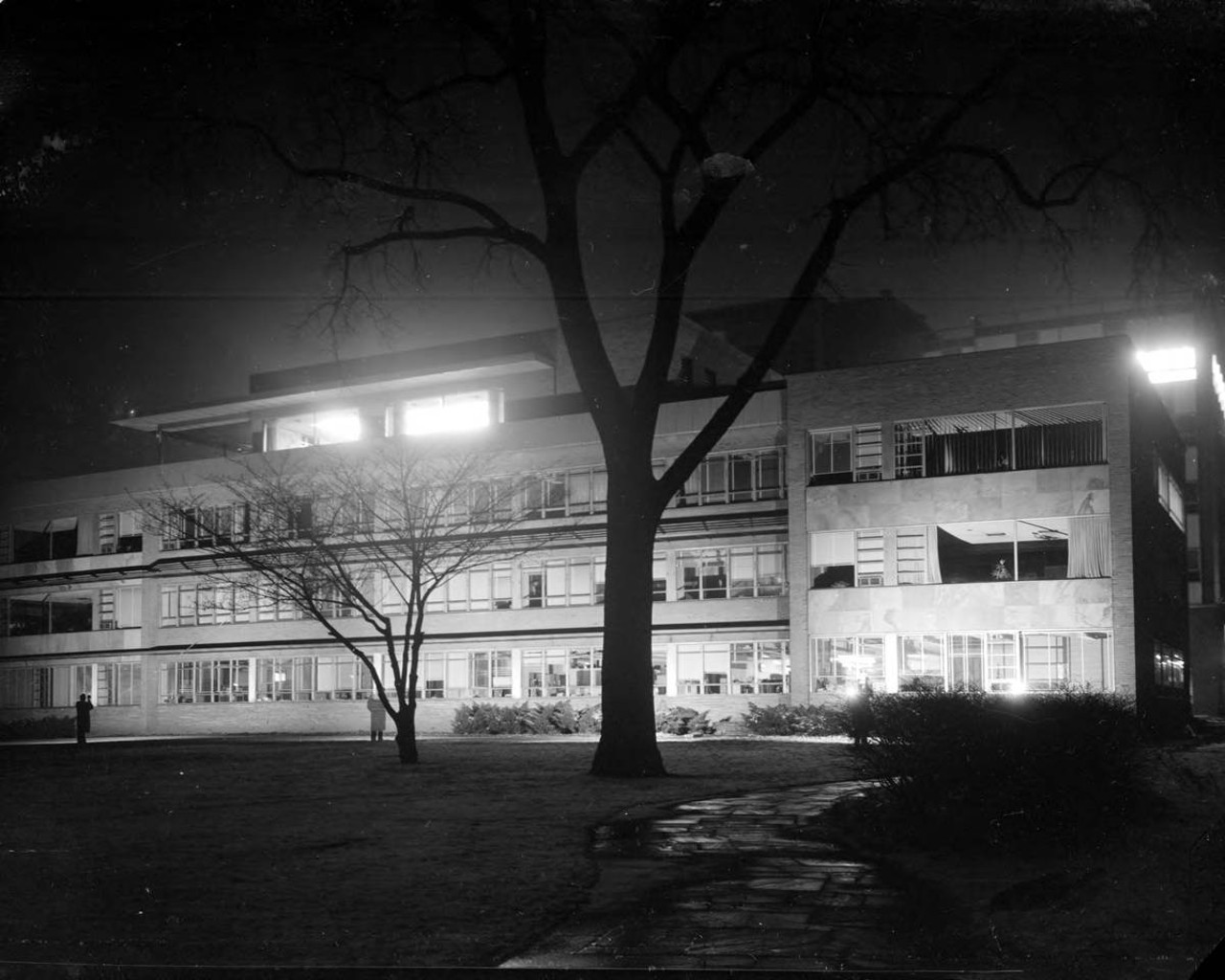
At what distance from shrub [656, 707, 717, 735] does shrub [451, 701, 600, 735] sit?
8.40ft

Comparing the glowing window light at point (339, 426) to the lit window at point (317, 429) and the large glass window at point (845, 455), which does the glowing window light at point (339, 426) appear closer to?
the lit window at point (317, 429)

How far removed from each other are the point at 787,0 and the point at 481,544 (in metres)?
25.6

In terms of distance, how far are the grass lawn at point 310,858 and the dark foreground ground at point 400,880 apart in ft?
0.08

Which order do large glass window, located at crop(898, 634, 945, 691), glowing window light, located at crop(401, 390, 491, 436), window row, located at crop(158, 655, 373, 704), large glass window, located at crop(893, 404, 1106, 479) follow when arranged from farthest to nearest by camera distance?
glowing window light, located at crop(401, 390, 491, 436)
window row, located at crop(158, 655, 373, 704)
large glass window, located at crop(898, 634, 945, 691)
large glass window, located at crop(893, 404, 1106, 479)

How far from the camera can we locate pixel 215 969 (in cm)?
519

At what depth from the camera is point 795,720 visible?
33031mm

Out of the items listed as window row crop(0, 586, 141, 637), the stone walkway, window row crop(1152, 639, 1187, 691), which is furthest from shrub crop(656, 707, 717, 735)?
window row crop(0, 586, 141, 637)

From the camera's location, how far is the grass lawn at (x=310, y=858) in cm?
640

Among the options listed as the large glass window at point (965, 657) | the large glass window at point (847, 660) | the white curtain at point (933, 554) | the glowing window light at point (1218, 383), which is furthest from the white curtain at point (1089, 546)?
the glowing window light at point (1218, 383)

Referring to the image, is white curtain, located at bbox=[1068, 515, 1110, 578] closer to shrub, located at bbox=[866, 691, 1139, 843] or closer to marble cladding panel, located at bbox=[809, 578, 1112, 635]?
marble cladding panel, located at bbox=[809, 578, 1112, 635]

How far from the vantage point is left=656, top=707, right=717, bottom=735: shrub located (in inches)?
1380

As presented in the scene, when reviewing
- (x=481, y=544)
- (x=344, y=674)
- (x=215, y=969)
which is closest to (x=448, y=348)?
(x=344, y=674)

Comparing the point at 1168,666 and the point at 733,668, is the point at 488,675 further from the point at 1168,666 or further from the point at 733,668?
the point at 1168,666

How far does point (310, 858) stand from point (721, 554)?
32.5 m
